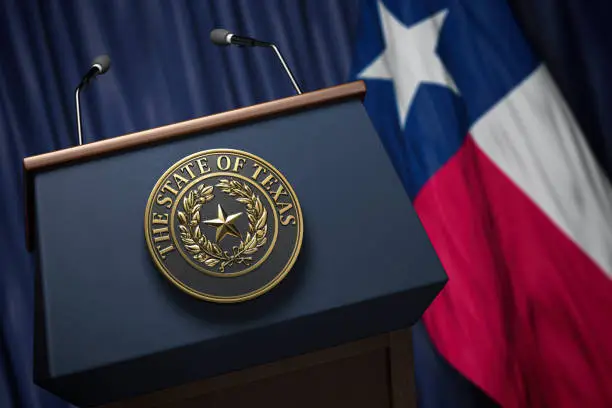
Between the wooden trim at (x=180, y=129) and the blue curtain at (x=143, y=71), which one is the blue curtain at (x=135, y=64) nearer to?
the blue curtain at (x=143, y=71)

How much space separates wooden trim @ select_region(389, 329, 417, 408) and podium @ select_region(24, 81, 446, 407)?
0.04ft

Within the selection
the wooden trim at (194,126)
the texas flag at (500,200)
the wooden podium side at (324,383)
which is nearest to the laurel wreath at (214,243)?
the wooden trim at (194,126)

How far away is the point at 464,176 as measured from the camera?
5.85 feet

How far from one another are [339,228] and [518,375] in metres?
0.94

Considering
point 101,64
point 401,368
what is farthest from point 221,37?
point 401,368

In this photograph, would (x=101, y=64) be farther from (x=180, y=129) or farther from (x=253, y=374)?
(x=253, y=374)

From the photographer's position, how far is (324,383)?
1098 millimetres

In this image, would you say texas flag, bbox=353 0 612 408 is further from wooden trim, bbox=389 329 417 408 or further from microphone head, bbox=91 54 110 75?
microphone head, bbox=91 54 110 75

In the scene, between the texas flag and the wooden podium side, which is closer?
the wooden podium side

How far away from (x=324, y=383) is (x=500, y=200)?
34.2 inches

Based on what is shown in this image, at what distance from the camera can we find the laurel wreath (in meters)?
0.97

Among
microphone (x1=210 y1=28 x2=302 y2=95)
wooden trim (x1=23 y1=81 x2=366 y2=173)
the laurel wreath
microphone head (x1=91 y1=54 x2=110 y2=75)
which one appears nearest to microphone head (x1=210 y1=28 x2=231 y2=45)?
microphone (x1=210 y1=28 x2=302 y2=95)

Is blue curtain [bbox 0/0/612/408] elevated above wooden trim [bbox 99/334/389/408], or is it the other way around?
blue curtain [bbox 0/0/612/408]

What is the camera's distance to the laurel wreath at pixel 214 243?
97cm
